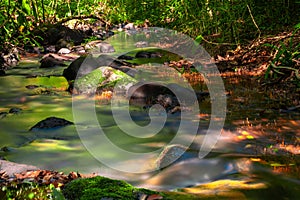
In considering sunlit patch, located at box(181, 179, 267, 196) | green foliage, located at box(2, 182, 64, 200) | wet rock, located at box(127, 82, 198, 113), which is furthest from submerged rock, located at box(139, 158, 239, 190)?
wet rock, located at box(127, 82, 198, 113)

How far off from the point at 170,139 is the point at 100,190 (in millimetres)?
2097

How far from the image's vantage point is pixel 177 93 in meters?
6.20

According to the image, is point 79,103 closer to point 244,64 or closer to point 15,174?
point 15,174

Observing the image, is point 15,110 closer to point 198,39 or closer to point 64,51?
point 198,39

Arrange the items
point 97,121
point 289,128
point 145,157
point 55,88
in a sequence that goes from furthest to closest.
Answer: point 55,88, point 97,121, point 289,128, point 145,157

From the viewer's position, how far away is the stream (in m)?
3.45

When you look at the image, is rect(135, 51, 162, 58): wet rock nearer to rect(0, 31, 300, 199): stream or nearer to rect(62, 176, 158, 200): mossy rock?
rect(0, 31, 300, 199): stream

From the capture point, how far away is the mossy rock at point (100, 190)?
103 inches

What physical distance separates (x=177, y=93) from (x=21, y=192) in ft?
11.7

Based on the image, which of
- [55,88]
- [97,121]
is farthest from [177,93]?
[55,88]

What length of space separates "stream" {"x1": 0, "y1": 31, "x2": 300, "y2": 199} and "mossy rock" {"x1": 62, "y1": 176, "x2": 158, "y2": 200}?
23.6 inches

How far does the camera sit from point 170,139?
15.4 ft

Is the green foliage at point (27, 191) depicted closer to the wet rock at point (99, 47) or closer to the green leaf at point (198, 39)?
the green leaf at point (198, 39)

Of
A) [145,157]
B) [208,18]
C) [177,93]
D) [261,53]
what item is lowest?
[145,157]
